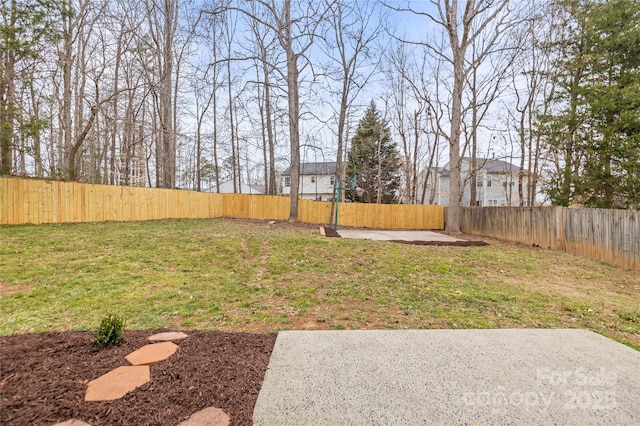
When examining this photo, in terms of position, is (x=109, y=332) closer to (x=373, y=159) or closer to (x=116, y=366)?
(x=116, y=366)

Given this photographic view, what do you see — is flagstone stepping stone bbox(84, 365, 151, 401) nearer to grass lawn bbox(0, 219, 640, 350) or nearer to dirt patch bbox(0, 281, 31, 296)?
grass lawn bbox(0, 219, 640, 350)

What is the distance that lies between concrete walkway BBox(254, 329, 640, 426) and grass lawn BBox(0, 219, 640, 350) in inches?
19.2

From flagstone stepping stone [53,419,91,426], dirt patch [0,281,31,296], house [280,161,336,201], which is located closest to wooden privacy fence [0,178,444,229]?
dirt patch [0,281,31,296]

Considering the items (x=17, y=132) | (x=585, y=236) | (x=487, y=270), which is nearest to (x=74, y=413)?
(x=487, y=270)

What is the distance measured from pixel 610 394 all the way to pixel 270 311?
2.67 meters

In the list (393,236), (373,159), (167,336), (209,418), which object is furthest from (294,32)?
(209,418)

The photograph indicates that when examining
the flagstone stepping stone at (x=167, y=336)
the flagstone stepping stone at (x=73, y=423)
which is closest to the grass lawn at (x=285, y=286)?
the flagstone stepping stone at (x=167, y=336)

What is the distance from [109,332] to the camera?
1.99m

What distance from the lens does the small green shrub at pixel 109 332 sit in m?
1.96

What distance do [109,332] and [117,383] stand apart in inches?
22.1

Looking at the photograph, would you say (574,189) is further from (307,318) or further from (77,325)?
(77,325)

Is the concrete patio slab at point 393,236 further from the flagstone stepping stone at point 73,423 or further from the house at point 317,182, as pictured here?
the house at point 317,182

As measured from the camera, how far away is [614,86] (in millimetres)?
8484

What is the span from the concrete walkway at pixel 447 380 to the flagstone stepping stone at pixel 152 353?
677mm
